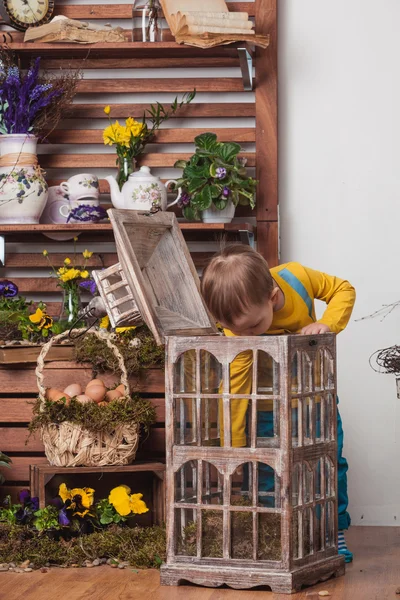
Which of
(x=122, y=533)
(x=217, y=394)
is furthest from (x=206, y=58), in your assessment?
(x=122, y=533)

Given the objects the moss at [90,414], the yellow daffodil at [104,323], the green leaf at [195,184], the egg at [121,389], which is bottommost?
the moss at [90,414]

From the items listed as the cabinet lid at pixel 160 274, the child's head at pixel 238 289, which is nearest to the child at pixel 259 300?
the child's head at pixel 238 289

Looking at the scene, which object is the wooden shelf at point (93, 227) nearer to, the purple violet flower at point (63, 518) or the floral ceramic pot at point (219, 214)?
the floral ceramic pot at point (219, 214)

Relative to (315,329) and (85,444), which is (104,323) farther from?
(315,329)

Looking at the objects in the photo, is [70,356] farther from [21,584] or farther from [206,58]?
[206,58]

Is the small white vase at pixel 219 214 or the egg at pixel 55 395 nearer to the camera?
the egg at pixel 55 395

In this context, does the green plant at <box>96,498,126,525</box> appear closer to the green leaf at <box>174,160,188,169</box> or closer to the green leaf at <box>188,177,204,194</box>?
the green leaf at <box>188,177,204,194</box>

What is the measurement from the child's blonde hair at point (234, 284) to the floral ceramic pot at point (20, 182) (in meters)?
0.99

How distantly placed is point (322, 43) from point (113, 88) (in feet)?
2.59

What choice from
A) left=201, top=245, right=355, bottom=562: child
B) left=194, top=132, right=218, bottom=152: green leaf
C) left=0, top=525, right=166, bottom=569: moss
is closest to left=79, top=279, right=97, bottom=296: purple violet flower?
left=194, top=132, right=218, bottom=152: green leaf

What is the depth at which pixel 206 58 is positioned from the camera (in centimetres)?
333

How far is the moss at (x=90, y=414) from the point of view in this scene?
270 centimetres

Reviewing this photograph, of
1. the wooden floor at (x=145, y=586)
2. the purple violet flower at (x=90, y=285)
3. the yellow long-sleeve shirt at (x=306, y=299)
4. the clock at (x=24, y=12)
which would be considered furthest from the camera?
the clock at (x=24, y=12)

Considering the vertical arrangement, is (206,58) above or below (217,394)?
above
